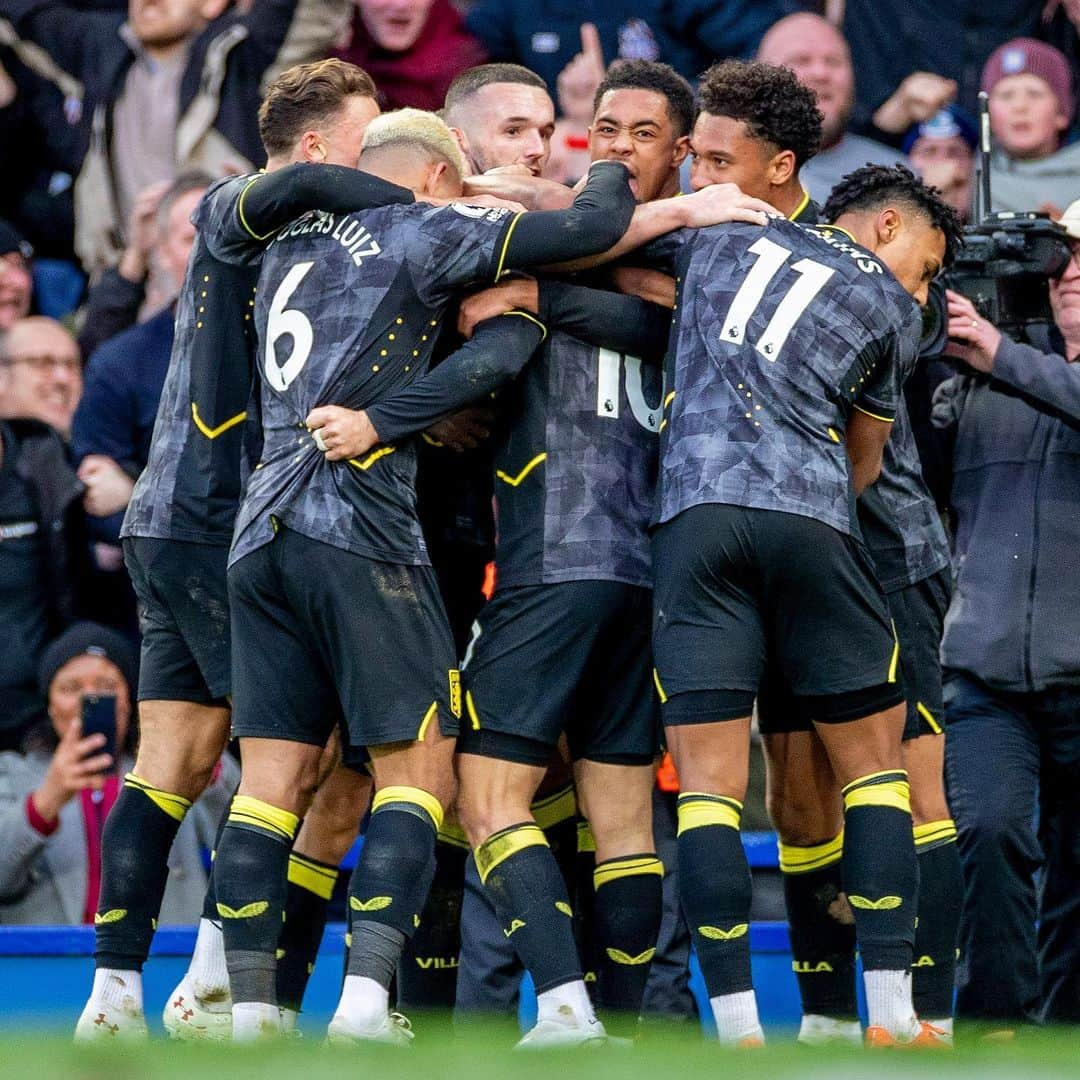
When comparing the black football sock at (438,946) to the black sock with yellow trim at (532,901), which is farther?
the black football sock at (438,946)

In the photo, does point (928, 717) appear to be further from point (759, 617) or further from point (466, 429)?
point (466, 429)

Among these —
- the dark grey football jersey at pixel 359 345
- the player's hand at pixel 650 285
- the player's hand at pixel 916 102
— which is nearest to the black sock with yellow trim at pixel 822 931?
the dark grey football jersey at pixel 359 345

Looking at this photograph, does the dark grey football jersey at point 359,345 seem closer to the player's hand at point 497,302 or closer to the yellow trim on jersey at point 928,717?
the player's hand at point 497,302

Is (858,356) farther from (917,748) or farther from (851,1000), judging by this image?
(851,1000)

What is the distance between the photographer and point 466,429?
602 centimetres

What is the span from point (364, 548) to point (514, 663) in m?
0.55

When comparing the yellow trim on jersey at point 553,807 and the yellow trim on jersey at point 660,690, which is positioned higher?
the yellow trim on jersey at point 660,690

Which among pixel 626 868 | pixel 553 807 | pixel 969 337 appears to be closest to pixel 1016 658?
pixel 969 337

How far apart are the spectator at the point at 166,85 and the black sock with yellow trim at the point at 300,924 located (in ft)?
14.1

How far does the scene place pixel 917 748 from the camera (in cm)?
614

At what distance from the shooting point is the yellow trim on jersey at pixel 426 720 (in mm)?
5496

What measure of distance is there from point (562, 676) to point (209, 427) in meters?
1.24

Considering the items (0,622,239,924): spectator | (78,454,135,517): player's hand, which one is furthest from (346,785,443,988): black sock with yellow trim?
(78,454,135,517): player's hand

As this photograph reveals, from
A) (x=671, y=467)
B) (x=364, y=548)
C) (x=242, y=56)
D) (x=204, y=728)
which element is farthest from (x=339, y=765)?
(x=242, y=56)
